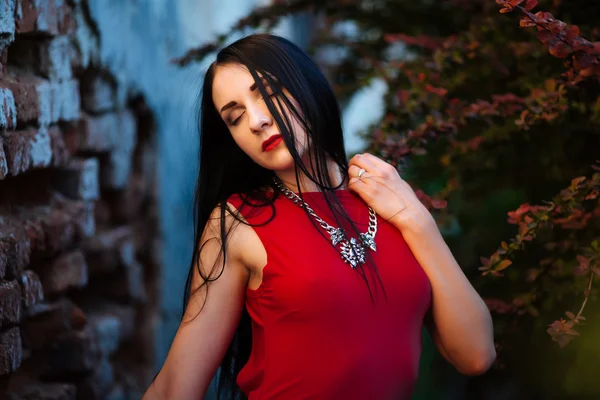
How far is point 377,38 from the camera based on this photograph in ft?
9.06

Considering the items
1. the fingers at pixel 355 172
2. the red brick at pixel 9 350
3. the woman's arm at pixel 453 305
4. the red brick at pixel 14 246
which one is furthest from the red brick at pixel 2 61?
the woman's arm at pixel 453 305

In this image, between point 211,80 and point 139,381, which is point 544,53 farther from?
point 139,381

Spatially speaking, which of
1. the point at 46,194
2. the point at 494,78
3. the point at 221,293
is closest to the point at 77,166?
the point at 46,194

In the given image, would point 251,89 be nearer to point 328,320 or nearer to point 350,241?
point 350,241

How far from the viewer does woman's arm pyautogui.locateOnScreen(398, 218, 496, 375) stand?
1.50 metres

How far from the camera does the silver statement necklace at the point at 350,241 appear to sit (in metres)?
1.45

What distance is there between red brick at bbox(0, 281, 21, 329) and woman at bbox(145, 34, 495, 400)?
31 cm

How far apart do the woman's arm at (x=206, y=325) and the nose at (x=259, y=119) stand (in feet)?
0.66

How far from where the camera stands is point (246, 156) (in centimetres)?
167

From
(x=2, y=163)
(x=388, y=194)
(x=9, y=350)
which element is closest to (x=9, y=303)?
(x=9, y=350)

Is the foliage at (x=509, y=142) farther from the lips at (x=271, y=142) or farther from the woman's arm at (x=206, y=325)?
the woman's arm at (x=206, y=325)

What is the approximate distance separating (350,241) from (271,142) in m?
0.26

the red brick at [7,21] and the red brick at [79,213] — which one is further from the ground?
the red brick at [7,21]

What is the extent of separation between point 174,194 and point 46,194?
1003 mm
